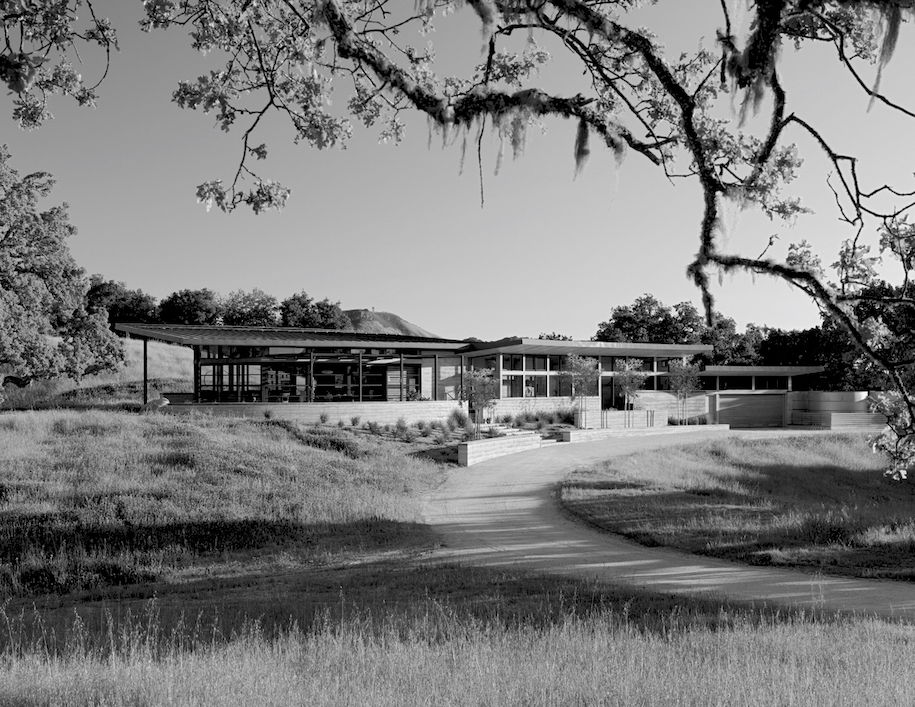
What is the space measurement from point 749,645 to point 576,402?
3369 cm

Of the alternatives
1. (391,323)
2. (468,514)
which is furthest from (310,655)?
(391,323)

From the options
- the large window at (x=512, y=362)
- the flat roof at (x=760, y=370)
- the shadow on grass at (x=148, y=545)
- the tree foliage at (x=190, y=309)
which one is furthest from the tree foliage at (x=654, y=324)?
the shadow on grass at (x=148, y=545)

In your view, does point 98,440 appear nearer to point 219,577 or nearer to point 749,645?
point 219,577

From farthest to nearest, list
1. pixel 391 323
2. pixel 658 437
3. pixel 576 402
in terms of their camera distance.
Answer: pixel 391 323
pixel 576 402
pixel 658 437

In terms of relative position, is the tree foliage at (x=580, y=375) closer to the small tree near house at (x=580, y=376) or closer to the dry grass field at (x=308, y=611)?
the small tree near house at (x=580, y=376)

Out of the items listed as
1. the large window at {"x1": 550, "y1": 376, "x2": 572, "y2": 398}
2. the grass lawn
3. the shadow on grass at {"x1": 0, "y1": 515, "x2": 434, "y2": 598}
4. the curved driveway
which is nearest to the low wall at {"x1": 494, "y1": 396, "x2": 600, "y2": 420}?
the large window at {"x1": 550, "y1": 376, "x2": 572, "y2": 398}

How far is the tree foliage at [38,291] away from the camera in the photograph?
25.1m

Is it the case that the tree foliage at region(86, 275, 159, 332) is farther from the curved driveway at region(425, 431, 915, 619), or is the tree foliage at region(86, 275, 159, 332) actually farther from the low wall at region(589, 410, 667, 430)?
the curved driveway at region(425, 431, 915, 619)

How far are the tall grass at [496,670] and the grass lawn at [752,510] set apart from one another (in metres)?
5.60

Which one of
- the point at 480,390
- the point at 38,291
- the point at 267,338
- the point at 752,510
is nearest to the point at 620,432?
the point at 480,390

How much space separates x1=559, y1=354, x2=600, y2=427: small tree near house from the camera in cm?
3866

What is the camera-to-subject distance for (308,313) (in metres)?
75.8

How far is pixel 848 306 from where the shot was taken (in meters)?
5.57

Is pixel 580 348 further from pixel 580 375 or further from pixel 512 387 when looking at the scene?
pixel 512 387
